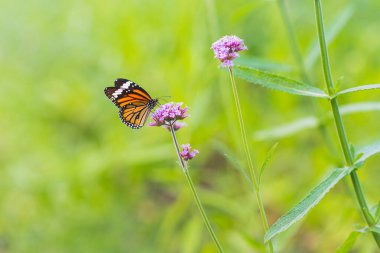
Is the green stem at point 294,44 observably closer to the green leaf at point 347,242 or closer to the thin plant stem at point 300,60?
the thin plant stem at point 300,60

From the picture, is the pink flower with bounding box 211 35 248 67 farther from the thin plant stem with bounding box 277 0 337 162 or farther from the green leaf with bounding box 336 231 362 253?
the thin plant stem with bounding box 277 0 337 162

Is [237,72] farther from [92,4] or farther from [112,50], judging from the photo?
[92,4]

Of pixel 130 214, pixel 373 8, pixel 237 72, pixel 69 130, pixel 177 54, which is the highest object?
pixel 373 8

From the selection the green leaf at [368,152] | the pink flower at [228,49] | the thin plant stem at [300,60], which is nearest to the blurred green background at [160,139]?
the thin plant stem at [300,60]

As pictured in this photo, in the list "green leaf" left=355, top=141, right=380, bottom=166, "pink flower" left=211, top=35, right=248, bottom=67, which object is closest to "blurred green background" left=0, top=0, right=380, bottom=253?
"green leaf" left=355, top=141, right=380, bottom=166

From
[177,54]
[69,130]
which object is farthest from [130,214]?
[177,54]

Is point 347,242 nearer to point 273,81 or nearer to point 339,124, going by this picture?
point 339,124
